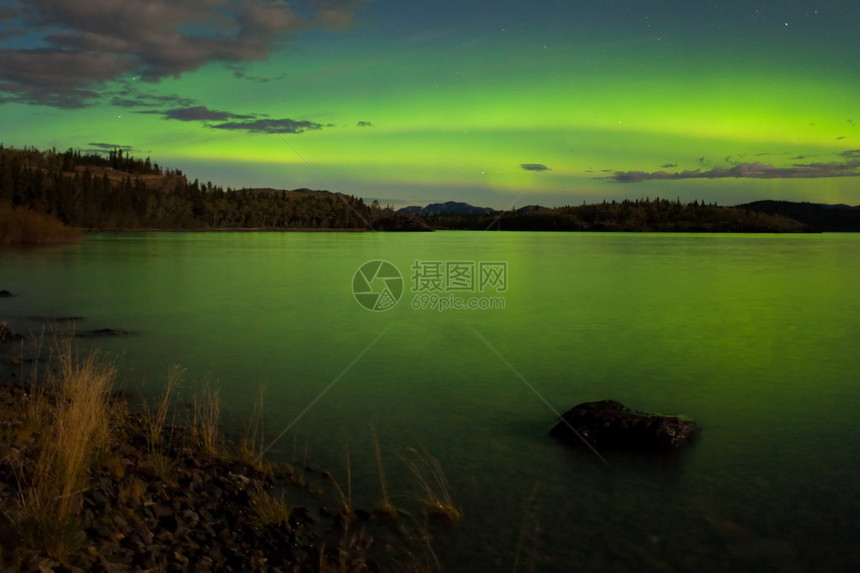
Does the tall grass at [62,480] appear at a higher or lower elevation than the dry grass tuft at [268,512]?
higher

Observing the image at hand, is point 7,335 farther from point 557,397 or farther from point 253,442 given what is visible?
point 557,397

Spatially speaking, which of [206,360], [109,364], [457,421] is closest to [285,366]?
[206,360]

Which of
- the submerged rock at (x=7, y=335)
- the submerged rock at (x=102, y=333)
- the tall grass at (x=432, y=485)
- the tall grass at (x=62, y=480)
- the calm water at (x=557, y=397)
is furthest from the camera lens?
the submerged rock at (x=102, y=333)

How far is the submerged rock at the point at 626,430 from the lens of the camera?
34.2ft

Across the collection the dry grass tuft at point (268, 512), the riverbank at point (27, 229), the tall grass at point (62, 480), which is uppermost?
the riverbank at point (27, 229)

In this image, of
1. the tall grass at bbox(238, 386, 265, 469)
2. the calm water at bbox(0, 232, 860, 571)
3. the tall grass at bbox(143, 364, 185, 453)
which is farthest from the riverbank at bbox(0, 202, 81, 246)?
the tall grass at bbox(238, 386, 265, 469)

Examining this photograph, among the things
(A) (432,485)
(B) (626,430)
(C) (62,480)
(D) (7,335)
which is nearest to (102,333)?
(D) (7,335)

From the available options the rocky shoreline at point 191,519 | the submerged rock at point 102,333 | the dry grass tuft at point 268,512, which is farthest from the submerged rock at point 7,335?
the dry grass tuft at point 268,512

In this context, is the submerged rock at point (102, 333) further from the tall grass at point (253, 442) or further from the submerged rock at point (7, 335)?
the tall grass at point (253, 442)

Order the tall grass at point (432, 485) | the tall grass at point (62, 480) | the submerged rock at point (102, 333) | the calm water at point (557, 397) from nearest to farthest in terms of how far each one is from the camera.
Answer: the tall grass at point (62, 480) < the calm water at point (557, 397) < the tall grass at point (432, 485) < the submerged rock at point (102, 333)

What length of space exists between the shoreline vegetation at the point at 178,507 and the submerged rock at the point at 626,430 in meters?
2.73

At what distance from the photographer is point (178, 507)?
280 inches

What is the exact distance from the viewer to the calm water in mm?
7699

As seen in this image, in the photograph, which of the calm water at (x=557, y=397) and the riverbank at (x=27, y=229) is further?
the riverbank at (x=27, y=229)
